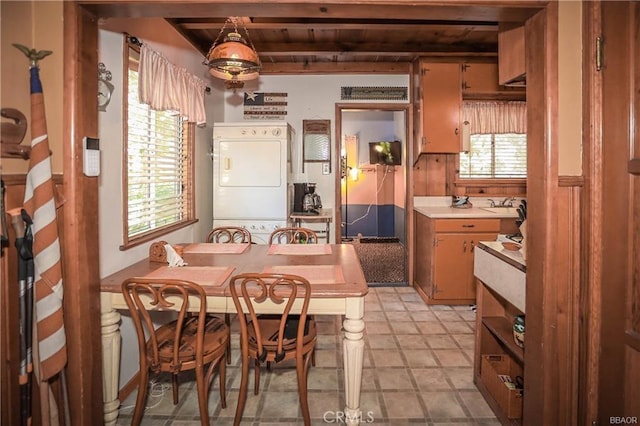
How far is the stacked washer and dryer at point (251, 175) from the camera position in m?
3.74

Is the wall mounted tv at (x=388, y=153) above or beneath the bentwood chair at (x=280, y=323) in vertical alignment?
above

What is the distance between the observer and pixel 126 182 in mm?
2316

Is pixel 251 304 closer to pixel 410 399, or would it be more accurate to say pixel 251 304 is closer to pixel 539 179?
pixel 410 399

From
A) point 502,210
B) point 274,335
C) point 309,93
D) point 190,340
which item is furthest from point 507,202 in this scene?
point 190,340

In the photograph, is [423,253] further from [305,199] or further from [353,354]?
[353,354]

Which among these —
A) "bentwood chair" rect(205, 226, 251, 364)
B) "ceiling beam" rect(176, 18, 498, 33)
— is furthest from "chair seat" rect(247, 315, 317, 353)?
"ceiling beam" rect(176, 18, 498, 33)

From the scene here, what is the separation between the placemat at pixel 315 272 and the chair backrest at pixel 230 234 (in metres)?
0.95

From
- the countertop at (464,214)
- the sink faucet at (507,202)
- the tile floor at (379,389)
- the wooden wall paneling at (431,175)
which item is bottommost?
the tile floor at (379,389)

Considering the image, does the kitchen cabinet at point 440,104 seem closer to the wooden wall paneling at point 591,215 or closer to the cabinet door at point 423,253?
the cabinet door at point 423,253

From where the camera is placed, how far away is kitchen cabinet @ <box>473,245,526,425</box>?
1.89 m

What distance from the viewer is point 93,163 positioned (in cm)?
157

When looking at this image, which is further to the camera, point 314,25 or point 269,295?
point 314,25

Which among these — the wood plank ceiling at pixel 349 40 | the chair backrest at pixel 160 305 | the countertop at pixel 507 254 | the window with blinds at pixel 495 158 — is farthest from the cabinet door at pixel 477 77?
the chair backrest at pixel 160 305

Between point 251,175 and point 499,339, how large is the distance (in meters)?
2.54
